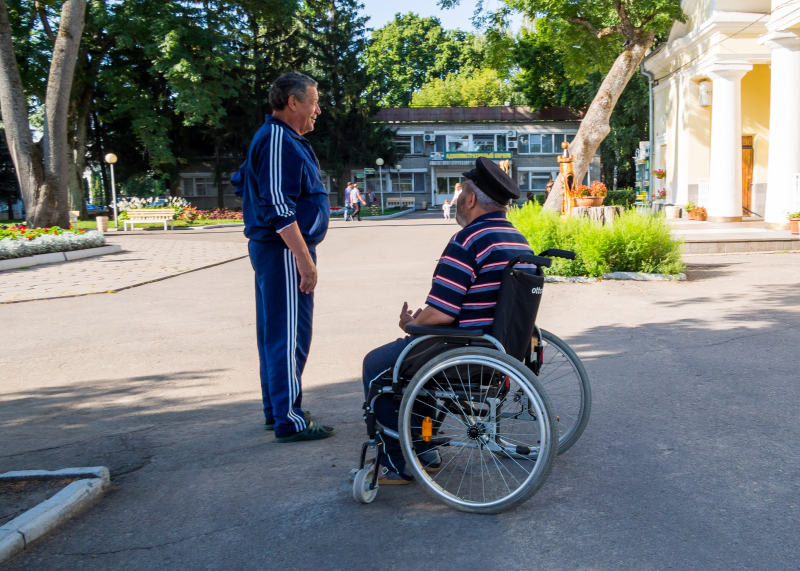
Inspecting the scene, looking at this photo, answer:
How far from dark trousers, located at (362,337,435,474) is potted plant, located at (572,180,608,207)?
41.2ft

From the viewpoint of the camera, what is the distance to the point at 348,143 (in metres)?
45.5

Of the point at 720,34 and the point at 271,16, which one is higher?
the point at 271,16

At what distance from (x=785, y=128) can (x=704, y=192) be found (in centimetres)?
564

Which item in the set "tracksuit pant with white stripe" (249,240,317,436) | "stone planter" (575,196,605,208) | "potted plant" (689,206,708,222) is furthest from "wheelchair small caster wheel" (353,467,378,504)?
"potted plant" (689,206,708,222)

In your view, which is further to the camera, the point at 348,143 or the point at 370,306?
the point at 348,143

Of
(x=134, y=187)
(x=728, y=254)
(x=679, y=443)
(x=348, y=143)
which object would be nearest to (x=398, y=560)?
(x=679, y=443)

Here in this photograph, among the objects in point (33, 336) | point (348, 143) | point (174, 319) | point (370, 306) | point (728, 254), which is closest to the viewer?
point (33, 336)

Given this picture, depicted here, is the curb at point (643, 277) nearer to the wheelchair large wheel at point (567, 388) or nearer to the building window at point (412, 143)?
the wheelchair large wheel at point (567, 388)

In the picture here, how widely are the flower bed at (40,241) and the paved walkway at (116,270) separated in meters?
0.54

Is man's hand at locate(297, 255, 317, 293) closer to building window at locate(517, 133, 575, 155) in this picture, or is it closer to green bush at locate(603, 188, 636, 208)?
green bush at locate(603, 188, 636, 208)

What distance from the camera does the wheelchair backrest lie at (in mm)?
2990

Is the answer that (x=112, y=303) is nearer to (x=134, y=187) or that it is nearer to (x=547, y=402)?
(x=547, y=402)

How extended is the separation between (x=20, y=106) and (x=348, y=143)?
27902 millimetres

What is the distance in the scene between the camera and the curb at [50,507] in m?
2.73
